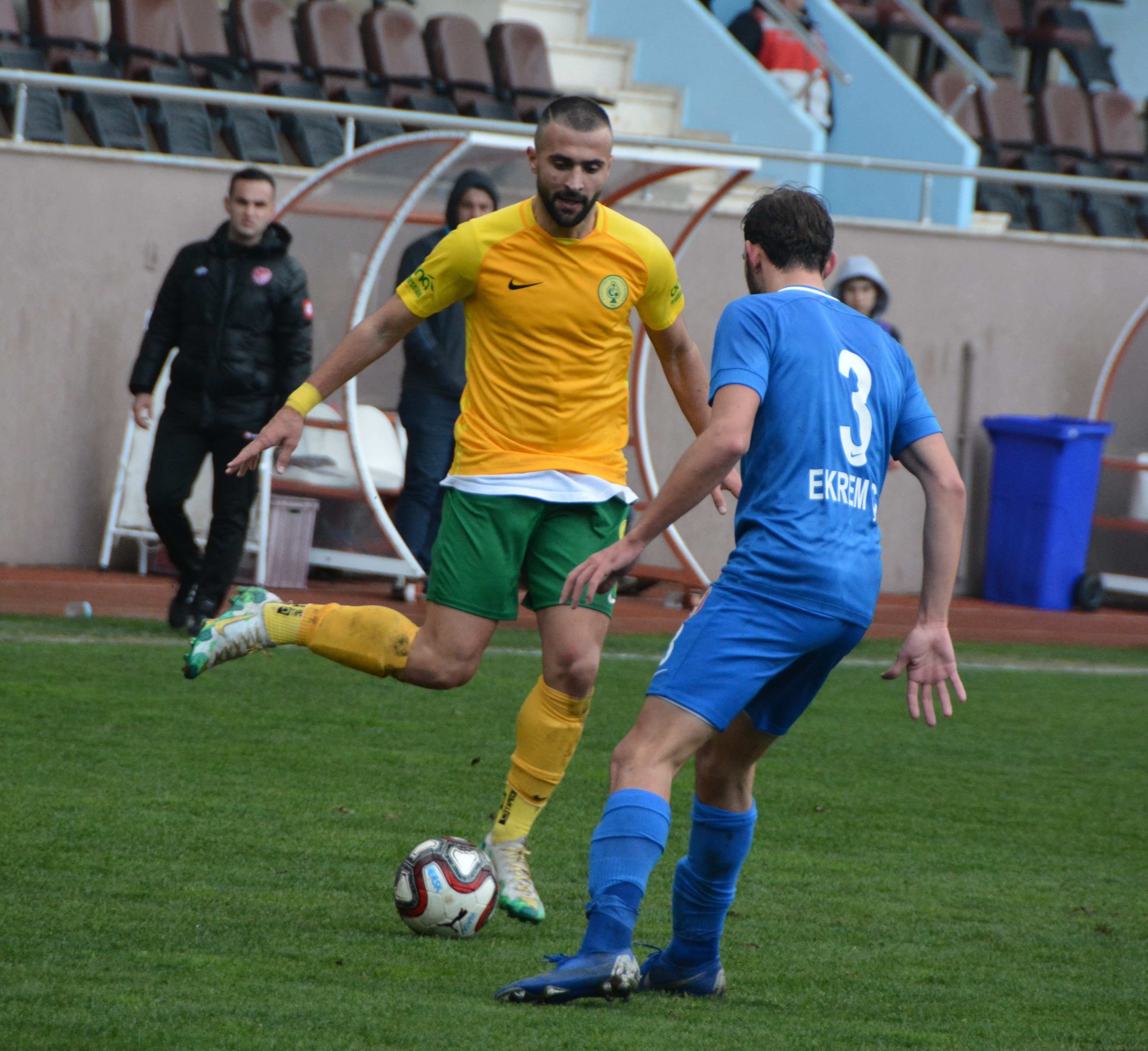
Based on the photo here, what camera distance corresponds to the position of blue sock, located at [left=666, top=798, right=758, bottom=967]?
4090 millimetres

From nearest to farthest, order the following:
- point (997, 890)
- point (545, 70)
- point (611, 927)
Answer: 1. point (611, 927)
2. point (997, 890)
3. point (545, 70)

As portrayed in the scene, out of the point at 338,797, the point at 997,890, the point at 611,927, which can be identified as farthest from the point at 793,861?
the point at 611,927

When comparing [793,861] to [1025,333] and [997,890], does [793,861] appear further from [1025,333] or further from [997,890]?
[1025,333]

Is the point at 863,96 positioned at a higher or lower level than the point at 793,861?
higher

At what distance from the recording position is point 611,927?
12.3 feet

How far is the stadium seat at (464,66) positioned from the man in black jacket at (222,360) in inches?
246

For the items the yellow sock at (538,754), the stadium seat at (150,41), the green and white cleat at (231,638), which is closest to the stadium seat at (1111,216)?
the stadium seat at (150,41)

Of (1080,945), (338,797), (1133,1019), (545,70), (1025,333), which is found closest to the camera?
(1133,1019)

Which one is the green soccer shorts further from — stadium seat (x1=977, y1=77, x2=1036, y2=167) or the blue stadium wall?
stadium seat (x1=977, y1=77, x2=1036, y2=167)

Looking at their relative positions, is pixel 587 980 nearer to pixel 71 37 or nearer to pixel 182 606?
pixel 182 606

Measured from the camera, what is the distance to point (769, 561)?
385 centimetres

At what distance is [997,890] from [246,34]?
34.5ft

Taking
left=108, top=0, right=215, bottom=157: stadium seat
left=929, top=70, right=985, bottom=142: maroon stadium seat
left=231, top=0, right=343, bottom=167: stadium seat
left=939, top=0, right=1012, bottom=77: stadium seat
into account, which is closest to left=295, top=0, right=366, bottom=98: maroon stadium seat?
left=231, top=0, right=343, bottom=167: stadium seat

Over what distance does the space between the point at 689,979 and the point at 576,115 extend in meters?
2.29
